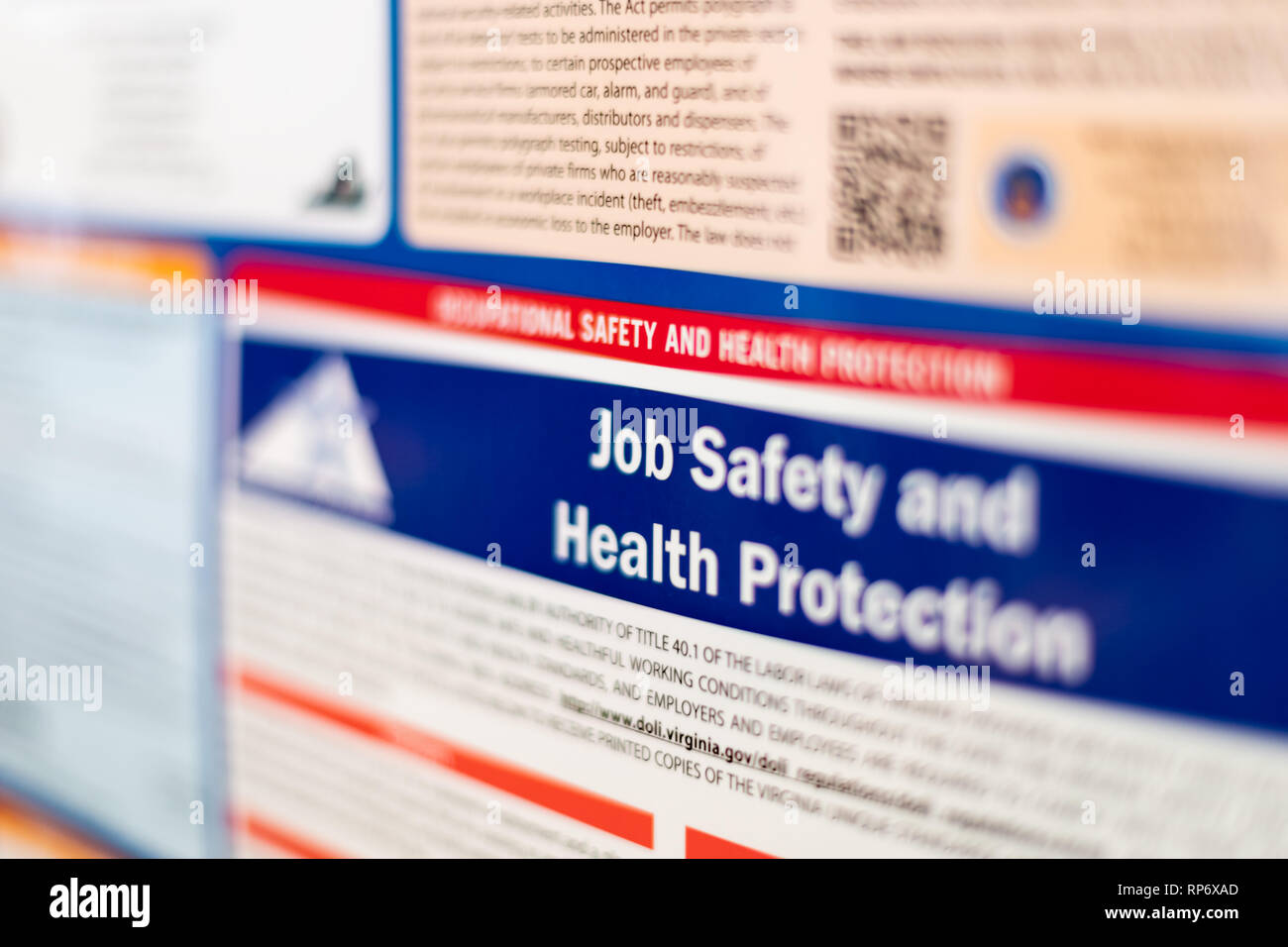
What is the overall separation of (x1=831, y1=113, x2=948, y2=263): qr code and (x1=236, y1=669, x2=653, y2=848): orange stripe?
13.2 inches

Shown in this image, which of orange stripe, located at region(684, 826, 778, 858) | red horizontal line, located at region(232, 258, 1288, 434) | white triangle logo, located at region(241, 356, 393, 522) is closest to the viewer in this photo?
red horizontal line, located at region(232, 258, 1288, 434)

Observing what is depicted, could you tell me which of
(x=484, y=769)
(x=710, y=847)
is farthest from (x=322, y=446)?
(x=710, y=847)

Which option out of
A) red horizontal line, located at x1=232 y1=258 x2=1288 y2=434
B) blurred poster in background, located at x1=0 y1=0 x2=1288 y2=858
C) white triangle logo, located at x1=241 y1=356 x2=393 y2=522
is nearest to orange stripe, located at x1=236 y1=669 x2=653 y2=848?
blurred poster in background, located at x1=0 y1=0 x2=1288 y2=858

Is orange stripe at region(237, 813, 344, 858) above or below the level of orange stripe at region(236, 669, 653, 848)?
below

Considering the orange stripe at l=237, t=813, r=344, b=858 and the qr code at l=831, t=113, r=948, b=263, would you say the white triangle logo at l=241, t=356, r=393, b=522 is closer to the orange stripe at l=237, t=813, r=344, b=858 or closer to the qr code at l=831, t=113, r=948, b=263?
the orange stripe at l=237, t=813, r=344, b=858

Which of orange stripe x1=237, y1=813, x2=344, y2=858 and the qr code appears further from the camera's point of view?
orange stripe x1=237, y1=813, x2=344, y2=858

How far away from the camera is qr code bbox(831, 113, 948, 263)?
1.89 feet

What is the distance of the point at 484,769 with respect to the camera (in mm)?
807

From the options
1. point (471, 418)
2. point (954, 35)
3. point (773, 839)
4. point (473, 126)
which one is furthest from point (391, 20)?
point (773, 839)

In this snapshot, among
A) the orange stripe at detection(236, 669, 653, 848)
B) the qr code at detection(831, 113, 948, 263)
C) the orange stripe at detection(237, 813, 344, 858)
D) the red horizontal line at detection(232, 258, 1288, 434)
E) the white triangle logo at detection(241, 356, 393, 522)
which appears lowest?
the orange stripe at detection(237, 813, 344, 858)

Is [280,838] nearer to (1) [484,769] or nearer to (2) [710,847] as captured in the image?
(1) [484,769]

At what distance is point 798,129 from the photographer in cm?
62

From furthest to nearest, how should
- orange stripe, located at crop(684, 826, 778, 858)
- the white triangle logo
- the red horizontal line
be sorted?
the white triangle logo, orange stripe, located at crop(684, 826, 778, 858), the red horizontal line

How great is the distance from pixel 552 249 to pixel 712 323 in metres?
0.12
